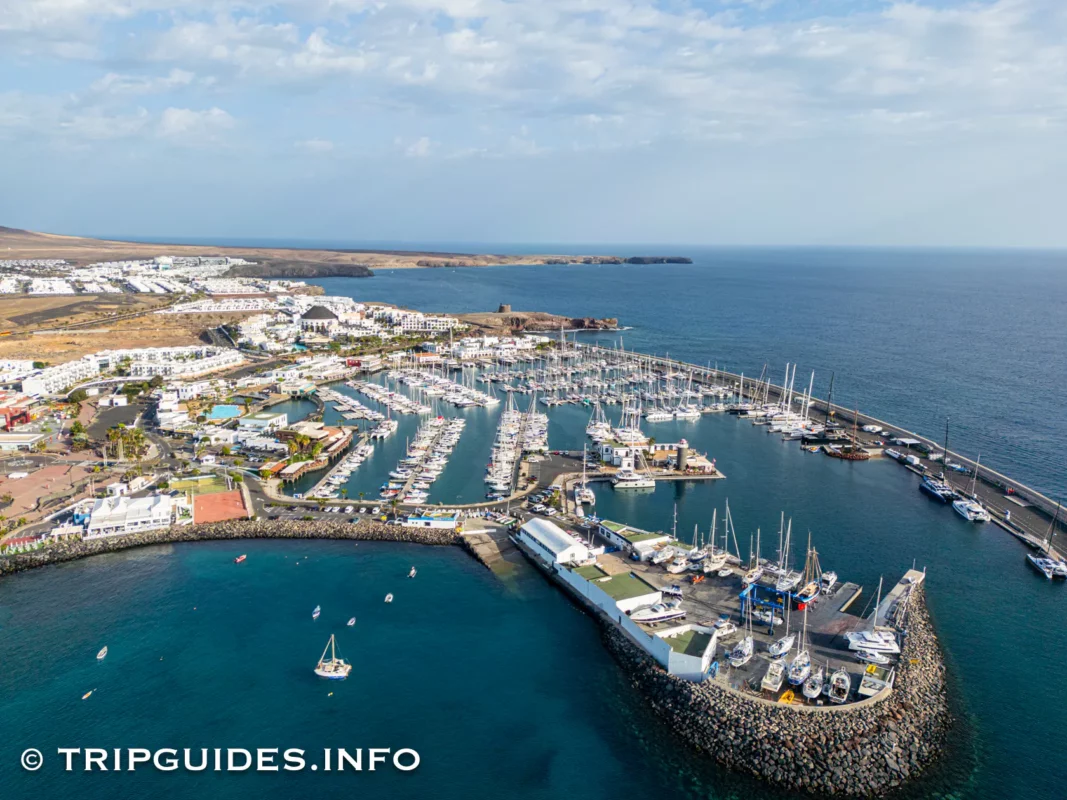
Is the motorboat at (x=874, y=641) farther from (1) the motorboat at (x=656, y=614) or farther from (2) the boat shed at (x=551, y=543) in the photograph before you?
(2) the boat shed at (x=551, y=543)

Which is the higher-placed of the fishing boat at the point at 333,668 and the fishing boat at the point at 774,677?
the fishing boat at the point at 774,677

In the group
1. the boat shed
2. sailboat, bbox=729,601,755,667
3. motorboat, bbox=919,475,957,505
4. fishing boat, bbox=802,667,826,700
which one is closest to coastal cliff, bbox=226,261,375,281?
the boat shed

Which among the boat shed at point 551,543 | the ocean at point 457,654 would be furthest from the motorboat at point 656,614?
the boat shed at point 551,543

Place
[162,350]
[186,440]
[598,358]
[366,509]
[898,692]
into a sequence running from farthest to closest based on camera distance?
[598,358]
[162,350]
[186,440]
[366,509]
[898,692]

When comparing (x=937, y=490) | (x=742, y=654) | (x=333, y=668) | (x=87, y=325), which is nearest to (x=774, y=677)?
(x=742, y=654)

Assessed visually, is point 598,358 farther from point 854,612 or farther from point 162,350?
point 854,612

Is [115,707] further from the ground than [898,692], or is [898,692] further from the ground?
[898,692]

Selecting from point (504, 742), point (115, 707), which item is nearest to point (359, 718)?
point (504, 742)

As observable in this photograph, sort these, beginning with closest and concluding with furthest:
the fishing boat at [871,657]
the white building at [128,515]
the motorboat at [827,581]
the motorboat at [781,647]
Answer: the fishing boat at [871,657]
the motorboat at [781,647]
the motorboat at [827,581]
the white building at [128,515]
